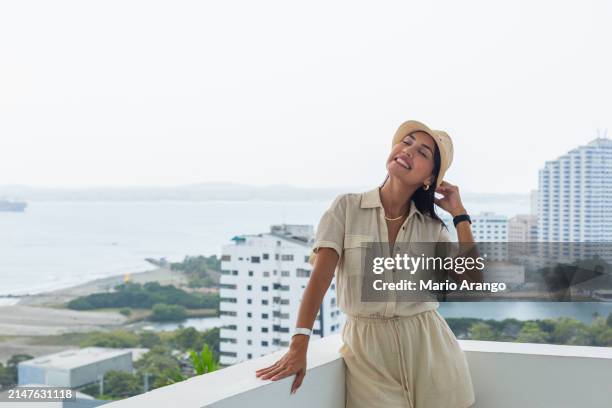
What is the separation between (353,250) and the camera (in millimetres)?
1931

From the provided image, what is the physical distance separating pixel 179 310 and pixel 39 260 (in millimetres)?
1883

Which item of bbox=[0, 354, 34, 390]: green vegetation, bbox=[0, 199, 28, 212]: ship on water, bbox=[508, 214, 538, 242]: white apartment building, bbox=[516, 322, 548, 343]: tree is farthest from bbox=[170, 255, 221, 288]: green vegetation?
bbox=[516, 322, 548, 343]: tree

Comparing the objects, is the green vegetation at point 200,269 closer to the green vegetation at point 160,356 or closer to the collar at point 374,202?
the green vegetation at point 160,356

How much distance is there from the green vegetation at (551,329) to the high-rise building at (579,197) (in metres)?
0.64

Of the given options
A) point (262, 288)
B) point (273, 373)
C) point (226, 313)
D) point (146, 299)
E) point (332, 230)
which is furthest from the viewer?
point (146, 299)

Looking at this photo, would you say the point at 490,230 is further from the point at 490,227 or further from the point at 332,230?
the point at 332,230

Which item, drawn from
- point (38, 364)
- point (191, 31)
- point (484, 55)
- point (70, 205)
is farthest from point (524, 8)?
point (38, 364)

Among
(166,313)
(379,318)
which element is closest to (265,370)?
(379,318)

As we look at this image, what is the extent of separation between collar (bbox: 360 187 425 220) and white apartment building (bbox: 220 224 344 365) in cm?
359

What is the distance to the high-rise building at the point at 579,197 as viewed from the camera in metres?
4.06

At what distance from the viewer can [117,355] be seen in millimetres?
7812

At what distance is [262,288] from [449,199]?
173 inches

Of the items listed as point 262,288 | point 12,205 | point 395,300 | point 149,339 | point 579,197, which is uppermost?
point 579,197

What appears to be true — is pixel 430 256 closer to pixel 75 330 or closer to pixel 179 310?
pixel 179 310
